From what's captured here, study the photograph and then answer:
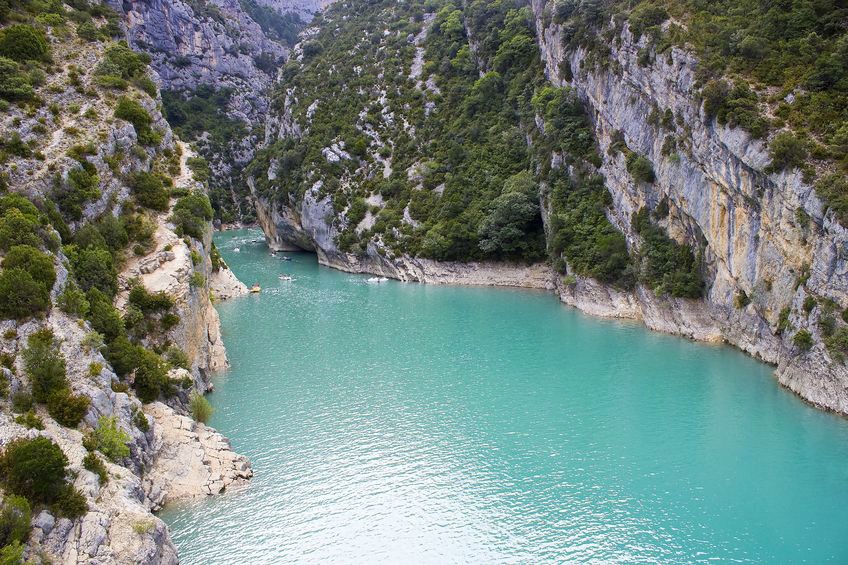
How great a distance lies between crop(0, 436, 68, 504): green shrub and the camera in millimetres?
16062

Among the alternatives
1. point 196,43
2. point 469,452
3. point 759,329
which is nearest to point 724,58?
point 759,329

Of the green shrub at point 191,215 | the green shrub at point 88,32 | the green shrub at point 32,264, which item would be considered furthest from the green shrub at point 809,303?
A: the green shrub at point 88,32

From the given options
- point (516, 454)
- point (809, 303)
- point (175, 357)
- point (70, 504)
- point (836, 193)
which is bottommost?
point (516, 454)

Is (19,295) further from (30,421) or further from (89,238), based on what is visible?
(89,238)

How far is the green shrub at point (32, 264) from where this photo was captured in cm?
2225

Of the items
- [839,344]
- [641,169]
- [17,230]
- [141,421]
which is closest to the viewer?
[141,421]

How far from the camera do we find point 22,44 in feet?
120

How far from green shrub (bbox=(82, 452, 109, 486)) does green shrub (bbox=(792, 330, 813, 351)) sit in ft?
104

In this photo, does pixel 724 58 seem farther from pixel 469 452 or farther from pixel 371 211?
pixel 371 211

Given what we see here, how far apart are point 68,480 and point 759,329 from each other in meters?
36.0

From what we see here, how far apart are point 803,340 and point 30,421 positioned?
33811 millimetres

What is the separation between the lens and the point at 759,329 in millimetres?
36281

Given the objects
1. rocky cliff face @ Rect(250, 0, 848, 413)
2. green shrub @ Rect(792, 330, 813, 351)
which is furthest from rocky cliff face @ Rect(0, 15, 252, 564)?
rocky cliff face @ Rect(250, 0, 848, 413)

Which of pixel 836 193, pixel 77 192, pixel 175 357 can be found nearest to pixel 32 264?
pixel 175 357
